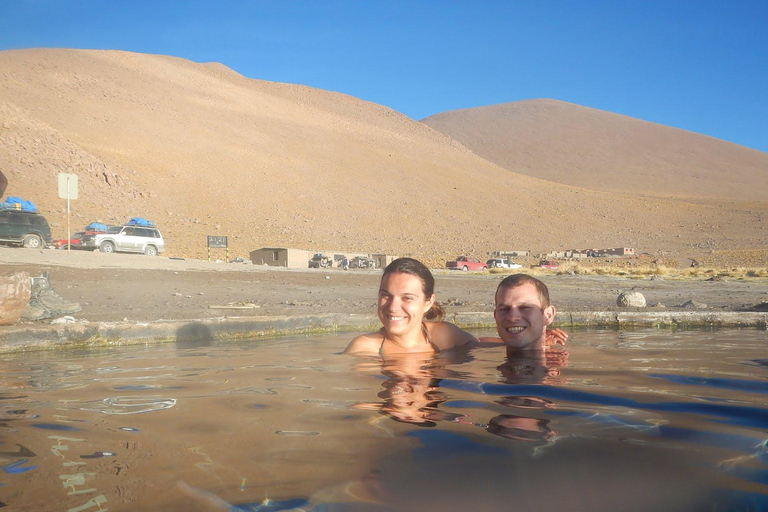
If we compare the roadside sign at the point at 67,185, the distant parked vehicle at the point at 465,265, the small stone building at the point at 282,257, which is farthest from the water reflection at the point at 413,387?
the distant parked vehicle at the point at 465,265

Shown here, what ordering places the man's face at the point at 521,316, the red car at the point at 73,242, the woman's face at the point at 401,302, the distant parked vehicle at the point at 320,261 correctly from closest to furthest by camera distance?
the woman's face at the point at 401,302
the man's face at the point at 521,316
the red car at the point at 73,242
the distant parked vehicle at the point at 320,261

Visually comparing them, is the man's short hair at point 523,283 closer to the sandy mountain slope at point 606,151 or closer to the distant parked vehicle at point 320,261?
the distant parked vehicle at point 320,261

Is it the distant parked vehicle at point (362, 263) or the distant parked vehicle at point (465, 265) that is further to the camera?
the distant parked vehicle at point (465, 265)

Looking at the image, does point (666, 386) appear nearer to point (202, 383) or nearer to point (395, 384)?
point (395, 384)

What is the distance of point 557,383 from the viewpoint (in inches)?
140

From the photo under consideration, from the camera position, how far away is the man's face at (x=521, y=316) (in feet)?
15.2

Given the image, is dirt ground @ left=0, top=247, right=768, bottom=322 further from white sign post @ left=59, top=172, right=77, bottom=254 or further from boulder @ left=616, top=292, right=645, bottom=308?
white sign post @ left=59, top=172, right=77, bottom=254

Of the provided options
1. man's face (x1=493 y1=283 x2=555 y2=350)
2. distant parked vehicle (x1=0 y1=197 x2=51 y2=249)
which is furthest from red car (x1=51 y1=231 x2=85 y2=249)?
man's face (x1=493 y1=283 x2=555 y2=350)

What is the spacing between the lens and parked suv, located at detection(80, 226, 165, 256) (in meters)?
27.0

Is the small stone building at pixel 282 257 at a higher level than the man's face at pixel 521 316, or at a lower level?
higher

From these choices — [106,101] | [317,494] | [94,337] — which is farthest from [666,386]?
[106,101]

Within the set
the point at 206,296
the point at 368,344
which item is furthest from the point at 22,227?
the point at 368,344

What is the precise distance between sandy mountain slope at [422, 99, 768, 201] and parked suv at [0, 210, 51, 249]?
91.2 m

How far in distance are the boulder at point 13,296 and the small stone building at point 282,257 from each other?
26.5 meters
